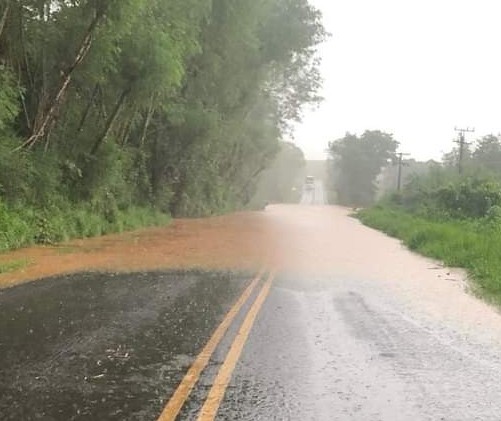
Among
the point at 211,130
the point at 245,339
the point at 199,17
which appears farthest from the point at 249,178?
the point at 245,339

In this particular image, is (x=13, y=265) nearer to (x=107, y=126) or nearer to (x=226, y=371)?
(x=226, y=371)

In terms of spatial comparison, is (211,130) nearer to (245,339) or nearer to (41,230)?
(41,230)

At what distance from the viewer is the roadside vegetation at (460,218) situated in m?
15.2

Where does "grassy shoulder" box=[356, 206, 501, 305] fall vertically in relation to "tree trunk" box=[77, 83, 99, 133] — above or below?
below

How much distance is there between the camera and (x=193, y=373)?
5.59m

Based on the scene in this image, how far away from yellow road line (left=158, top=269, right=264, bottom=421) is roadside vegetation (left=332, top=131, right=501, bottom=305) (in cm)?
514

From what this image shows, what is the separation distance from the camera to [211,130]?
1257 inches

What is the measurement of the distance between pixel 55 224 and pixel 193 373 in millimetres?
12848

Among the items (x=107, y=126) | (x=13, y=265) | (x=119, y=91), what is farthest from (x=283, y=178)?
(x=13, y=265)

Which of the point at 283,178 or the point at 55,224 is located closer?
the point at 55,224

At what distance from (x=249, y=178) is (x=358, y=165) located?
A: 34164 mm

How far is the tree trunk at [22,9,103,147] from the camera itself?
1593 centimetres

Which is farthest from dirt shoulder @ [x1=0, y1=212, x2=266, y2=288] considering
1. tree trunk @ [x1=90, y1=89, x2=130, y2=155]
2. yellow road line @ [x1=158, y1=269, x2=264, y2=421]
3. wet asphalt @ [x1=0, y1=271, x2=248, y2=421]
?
yellow road line @ [x1=158, y1=269, x2=264, y2=421]

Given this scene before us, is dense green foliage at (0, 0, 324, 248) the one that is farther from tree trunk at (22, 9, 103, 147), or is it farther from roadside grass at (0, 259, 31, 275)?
roadside grass at (0, 259, 31, 275)
